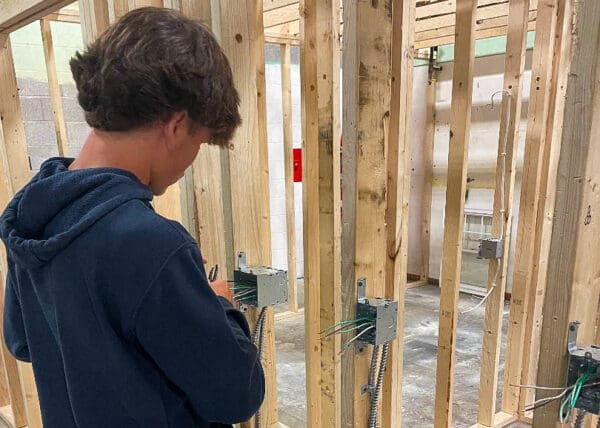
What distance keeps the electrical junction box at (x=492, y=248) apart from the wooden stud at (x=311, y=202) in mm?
928

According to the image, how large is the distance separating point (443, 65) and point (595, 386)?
181 inches

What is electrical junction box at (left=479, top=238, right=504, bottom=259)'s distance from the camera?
2.23 metres

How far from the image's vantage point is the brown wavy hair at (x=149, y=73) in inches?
26.8

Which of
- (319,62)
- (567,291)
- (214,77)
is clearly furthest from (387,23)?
(319,62)

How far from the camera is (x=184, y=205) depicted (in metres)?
1.39

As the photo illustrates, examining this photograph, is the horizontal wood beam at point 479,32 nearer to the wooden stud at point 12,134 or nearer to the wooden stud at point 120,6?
the wooden stud at point 120,6

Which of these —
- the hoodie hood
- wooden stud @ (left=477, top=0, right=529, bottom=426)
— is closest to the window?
wooden stud @ (left=477, top=0, right=529, bottom=426)

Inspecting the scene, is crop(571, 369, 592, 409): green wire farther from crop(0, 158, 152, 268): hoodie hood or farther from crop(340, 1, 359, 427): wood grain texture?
crop(0, 158, 152, 268): hoodie hood

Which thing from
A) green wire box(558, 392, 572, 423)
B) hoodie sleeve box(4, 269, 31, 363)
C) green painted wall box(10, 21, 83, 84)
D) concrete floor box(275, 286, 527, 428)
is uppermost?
green painted wall box(10, 21, 83, 84)

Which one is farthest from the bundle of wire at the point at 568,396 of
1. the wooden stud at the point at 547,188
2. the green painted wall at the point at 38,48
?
the green painted wall at the point at 38,48

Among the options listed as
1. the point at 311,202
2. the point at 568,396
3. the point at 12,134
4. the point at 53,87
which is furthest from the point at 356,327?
the point at 53,87

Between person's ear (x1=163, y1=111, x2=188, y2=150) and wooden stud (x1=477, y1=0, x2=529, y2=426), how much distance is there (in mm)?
1931

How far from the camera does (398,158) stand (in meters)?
1.24

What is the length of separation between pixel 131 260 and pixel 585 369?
0.82m
